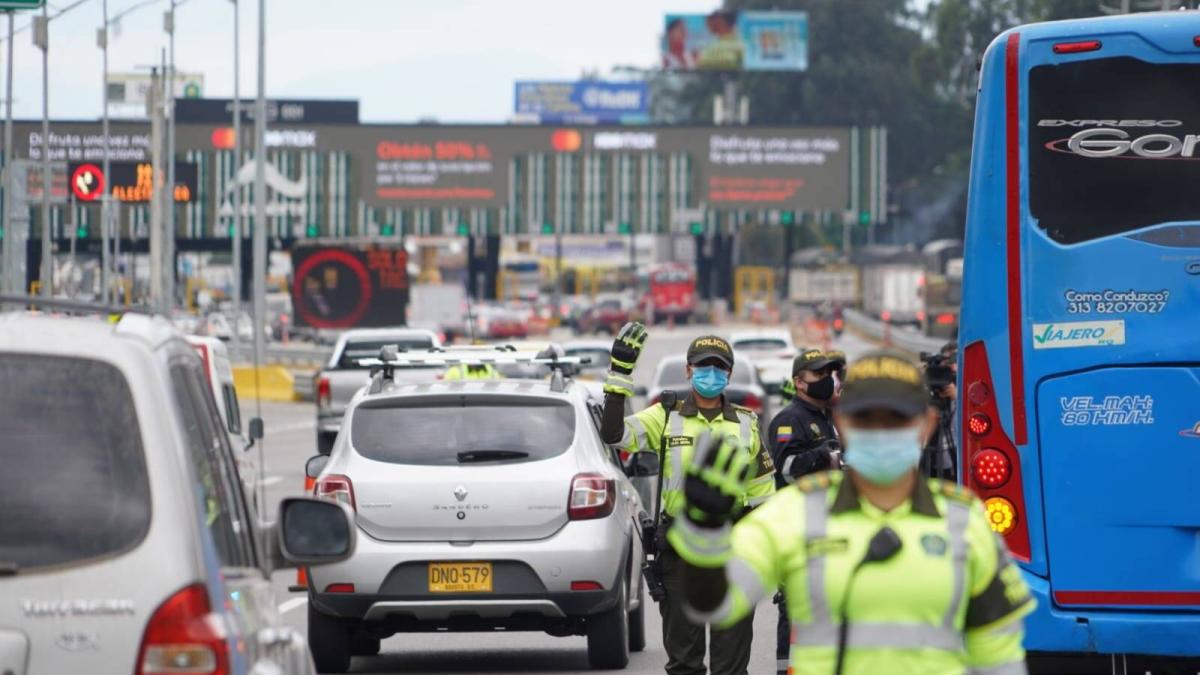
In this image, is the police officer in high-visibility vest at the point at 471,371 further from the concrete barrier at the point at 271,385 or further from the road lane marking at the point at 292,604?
the concrete barrier at the point at 271,385

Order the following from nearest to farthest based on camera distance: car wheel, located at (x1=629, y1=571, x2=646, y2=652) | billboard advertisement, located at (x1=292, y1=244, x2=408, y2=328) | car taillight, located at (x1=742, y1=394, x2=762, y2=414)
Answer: car wheel, located at (x1=629, y1=571, x2=646, y2=652), car taillight, located at (x1=742, y1=394, x2=762, y2=414), billboard advertisement, located at (x1=292, y1=244, x2=408, y2=328)

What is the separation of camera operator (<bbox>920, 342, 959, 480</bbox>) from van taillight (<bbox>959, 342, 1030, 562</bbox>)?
557 centimetres

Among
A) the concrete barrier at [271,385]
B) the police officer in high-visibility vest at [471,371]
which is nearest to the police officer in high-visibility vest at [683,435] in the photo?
the police officer in high-visibility vest at [471,371]

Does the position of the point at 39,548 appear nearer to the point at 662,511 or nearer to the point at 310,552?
the point at 310,552

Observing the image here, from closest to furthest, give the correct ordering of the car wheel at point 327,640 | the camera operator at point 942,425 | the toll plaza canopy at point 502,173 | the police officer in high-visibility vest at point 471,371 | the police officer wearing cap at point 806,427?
the police officer wearing cap at point 806,427 < the car wheel at point 327,640 < the camera operator at point 942,425 < the police officer in high-visibility vest at point 471,371 < the toll plaza canopy at point 502,173

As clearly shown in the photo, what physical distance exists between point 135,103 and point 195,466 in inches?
4797

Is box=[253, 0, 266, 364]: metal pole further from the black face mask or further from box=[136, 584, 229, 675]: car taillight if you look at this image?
box=[136, 584, 229, 675]: car taillight

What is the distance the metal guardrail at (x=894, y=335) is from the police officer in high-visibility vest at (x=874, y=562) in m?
47.0

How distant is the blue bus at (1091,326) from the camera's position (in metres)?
9.20

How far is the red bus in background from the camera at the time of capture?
10962cm

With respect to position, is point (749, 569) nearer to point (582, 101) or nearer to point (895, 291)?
point (895, 291)

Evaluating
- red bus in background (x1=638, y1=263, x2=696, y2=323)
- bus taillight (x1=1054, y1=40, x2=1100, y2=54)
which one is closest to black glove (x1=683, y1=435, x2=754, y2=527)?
bus taillight (x1=1054, y1=40, x2=1100, y2=54)

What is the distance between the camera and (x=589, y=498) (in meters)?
12.0

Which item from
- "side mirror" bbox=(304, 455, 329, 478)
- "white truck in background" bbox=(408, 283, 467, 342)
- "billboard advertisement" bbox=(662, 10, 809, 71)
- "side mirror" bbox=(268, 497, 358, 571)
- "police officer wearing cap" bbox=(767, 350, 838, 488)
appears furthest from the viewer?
"billboard advertisement" bbox=(662, 10, 809, 71)
